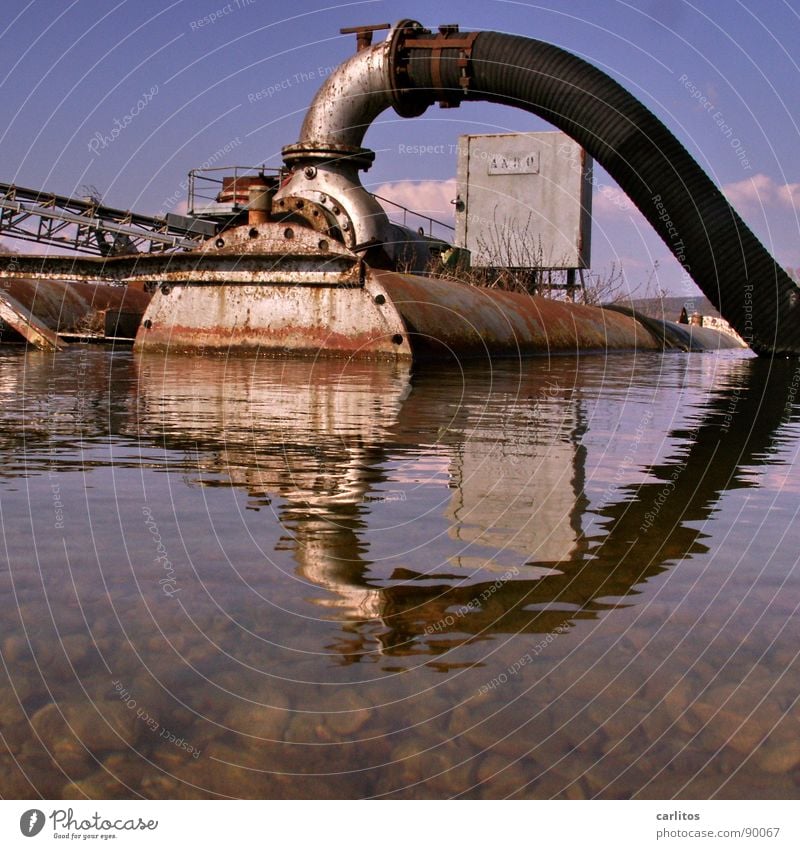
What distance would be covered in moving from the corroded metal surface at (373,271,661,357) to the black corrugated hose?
149cm

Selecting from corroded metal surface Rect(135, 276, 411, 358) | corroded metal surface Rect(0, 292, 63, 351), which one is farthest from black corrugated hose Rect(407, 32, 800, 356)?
corroded metal surface Rect(0, 292, 63, 351)

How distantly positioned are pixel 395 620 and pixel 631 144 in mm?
10004

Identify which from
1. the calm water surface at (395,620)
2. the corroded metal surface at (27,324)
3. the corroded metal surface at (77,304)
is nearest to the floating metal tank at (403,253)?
the corroded metal surface at (27,324)

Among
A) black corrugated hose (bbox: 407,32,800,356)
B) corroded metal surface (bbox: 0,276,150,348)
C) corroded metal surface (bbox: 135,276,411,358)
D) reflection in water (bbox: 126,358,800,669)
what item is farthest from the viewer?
corroded metal surface (bbox: 0,276,150,348)

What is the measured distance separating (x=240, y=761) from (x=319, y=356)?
767 centimetres

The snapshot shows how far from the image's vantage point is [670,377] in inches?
328

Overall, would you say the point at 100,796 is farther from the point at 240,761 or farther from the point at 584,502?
the point at 584,502

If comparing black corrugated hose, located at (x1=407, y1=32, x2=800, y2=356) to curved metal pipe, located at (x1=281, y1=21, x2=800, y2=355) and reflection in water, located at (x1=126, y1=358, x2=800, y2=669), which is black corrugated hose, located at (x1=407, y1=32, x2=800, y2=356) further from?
reflection in water, located at (x1=126, y1=358, x2=800, y2=669)

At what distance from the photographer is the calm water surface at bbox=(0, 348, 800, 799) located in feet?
3.93

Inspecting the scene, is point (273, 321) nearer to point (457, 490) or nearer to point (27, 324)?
point (27, 324)

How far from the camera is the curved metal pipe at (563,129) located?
10719mm

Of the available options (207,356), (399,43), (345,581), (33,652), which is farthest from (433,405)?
(399,43)

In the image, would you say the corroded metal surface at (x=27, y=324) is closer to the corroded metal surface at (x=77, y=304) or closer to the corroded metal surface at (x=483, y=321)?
the corroded metal surface at (x=77, y=304)

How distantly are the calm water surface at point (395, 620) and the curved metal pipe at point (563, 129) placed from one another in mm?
7766
